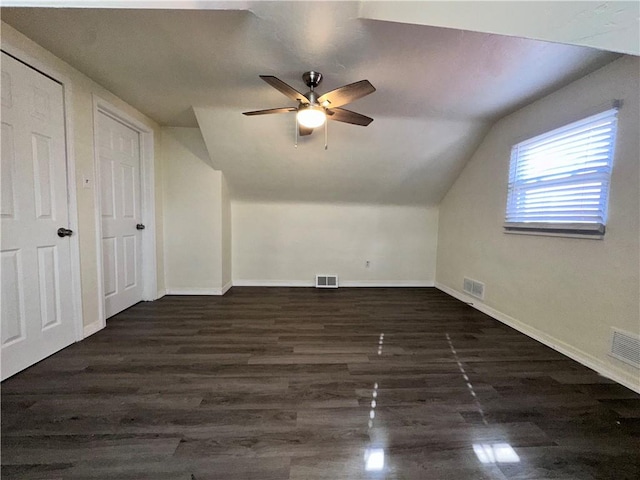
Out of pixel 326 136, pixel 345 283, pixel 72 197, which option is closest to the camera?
pixel 72 197

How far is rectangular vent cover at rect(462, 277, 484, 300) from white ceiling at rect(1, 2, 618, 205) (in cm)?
160

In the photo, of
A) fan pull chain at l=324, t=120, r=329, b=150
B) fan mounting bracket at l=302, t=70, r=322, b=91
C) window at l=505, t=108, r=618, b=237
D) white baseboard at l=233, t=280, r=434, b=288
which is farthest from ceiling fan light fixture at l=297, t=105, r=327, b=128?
white baseboard at l=233, t=280, r=434, b=288

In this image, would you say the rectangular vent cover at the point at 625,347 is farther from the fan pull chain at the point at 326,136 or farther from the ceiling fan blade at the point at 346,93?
the fan pull chain at the point at 326,136

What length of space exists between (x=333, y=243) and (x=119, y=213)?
2905 mm

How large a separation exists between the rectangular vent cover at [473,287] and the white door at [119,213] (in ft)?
14.2

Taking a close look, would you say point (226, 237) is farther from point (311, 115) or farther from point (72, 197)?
point (311, 115)

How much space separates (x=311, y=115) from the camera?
2.21 m

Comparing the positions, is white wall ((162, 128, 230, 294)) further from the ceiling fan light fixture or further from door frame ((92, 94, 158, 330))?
the ceiling fan light fixture

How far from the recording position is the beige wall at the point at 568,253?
1.84 m

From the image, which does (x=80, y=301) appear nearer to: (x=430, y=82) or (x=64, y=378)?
(x=64, y=378)

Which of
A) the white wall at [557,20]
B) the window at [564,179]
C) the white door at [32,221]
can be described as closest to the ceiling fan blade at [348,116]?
the white wall at [557,20]

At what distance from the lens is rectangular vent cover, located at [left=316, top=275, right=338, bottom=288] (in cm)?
436

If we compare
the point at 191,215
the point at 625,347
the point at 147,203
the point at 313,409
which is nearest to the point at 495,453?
the point at 313,409

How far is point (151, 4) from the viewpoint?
1.36 meters
